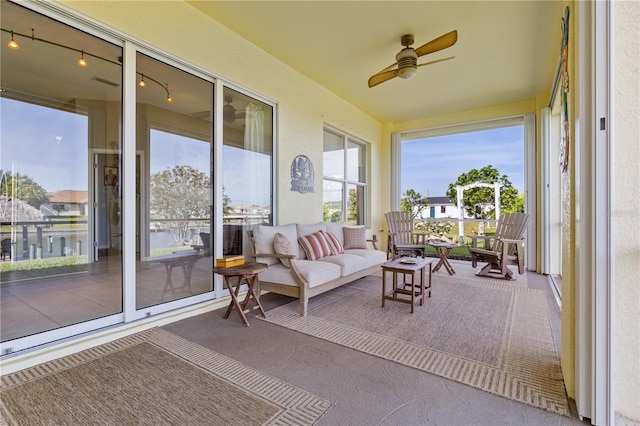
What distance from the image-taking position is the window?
5.43 meters

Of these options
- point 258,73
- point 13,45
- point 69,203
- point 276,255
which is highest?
point 258,73

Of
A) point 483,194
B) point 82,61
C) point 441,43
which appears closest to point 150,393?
point 82,61

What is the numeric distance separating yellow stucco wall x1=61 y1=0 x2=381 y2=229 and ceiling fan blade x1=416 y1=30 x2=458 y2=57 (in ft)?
6.37

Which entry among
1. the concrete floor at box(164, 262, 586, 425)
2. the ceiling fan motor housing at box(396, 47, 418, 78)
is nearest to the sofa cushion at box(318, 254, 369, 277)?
the concrete floor at box(164, 262, 586, 425)

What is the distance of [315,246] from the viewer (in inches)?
150

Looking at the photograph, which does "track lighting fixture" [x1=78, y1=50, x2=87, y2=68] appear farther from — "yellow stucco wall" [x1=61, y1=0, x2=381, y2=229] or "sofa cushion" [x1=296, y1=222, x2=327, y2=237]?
"sofa cushion" [x1=296, y1=222, x2=327, y2=237]

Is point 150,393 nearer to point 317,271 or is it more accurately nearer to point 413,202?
point 317,271

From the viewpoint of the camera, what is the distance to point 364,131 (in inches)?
249

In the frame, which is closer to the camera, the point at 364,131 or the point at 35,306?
the point at 35,306

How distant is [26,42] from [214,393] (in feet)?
11.0

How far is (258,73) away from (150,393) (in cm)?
360
